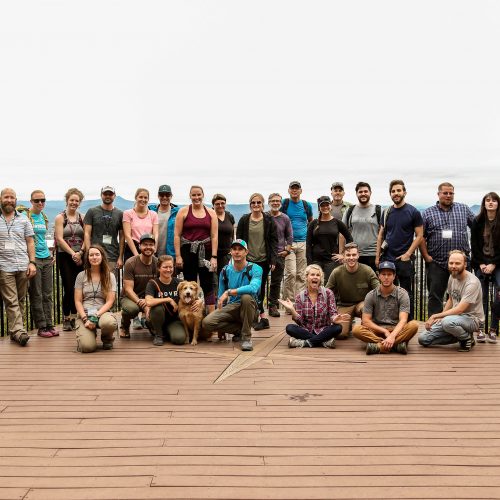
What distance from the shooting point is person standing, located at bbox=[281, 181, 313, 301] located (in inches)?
319

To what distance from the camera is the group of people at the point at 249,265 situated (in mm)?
6309

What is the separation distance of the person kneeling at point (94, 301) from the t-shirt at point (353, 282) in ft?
7.99

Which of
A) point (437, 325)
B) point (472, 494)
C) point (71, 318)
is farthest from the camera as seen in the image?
point (71, 318)

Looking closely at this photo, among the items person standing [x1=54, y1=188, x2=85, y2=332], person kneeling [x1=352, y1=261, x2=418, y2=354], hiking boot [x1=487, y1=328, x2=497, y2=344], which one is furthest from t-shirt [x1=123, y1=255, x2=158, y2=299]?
hiking boot [x1=487, y1=328, x2=497, y2=344]

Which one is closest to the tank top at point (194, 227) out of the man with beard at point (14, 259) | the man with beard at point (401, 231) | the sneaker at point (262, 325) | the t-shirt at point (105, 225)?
the t-shirt at point (105, 225)

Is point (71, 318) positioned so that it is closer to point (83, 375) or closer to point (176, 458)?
point (83, 375)

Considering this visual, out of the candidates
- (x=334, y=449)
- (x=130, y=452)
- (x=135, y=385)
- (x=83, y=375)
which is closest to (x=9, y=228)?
(x=83, y=375)

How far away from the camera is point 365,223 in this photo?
7312 millimetres

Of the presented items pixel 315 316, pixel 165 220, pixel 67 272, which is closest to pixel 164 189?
pixel 165 220

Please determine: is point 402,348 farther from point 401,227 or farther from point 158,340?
point 158,340

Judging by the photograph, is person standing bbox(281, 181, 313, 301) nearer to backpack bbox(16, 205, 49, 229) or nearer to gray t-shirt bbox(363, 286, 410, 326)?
gray t-shirt bbox(363, 286, 410, 326)

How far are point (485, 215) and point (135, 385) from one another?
4170 millimetres

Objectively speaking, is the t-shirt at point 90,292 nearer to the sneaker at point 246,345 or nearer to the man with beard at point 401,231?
the sneaker at point 246,345

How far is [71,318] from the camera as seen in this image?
24.2 feet
